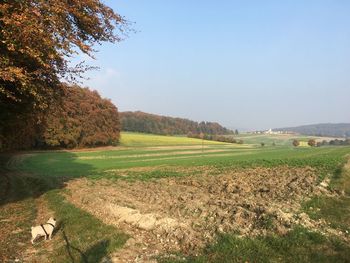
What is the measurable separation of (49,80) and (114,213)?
5258 mm

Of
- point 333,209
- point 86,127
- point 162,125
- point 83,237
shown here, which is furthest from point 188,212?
point 162,125

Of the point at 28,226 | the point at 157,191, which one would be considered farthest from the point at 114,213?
the point at 157,191

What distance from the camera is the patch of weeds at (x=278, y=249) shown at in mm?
8406

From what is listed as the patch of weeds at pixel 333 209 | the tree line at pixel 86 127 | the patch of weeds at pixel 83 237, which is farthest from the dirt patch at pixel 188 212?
the tree line at pixel 86 127

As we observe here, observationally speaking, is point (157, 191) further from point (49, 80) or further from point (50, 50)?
point (50, 50)

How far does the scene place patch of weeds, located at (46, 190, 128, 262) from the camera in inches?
380

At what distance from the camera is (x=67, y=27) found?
42.8 ft

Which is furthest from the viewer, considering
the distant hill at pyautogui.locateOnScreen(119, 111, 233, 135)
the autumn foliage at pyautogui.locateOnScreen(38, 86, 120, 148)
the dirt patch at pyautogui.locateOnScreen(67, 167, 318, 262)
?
the distant hill at pyautogui.locateOnScreen(119, 111, 233, 135)

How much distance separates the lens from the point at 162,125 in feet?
414

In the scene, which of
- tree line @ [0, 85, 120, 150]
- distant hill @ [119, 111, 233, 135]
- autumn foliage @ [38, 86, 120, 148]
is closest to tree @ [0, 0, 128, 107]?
tree line @ [0, 85, 120, 150]

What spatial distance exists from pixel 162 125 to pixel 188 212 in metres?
114

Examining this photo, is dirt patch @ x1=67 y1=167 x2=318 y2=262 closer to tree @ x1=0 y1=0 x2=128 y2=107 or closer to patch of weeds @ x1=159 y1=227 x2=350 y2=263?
patch of weeds @ x1=159 y1=227 x2=350 y2=263

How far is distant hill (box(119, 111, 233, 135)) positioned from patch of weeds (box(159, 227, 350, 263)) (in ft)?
345

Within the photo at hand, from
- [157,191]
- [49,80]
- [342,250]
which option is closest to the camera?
[342,250]
